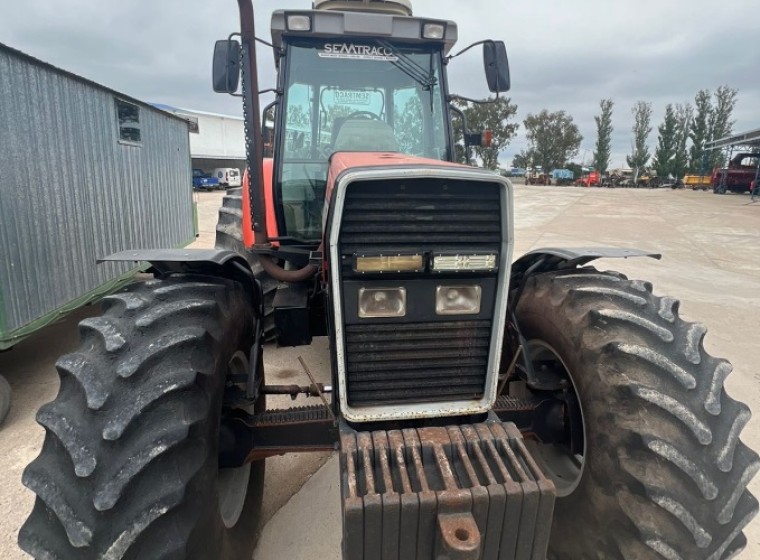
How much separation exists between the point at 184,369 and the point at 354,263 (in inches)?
27.3

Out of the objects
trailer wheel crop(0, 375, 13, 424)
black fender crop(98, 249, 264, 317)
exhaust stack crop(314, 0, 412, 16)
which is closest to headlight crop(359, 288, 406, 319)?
black fender crop(98, 249, 264, 317)

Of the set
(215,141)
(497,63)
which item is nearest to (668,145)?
(215,141)

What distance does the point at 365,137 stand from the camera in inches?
130

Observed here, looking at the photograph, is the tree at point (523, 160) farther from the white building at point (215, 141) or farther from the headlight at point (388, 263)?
the headlight at point (388, 263)

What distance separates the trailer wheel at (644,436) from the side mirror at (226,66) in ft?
6.93

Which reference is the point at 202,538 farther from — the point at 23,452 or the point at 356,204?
the point at 23,452

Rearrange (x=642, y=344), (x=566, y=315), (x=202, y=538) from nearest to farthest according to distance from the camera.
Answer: (x=202, y=538) < (x=642, y=344) < (x=566, y=315)

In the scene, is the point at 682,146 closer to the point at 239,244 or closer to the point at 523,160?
the point at 523,160

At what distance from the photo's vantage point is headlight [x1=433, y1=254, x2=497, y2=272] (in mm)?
1854

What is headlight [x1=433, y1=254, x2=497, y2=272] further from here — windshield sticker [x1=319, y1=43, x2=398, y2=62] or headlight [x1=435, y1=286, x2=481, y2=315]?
windshield sticker [x1=319, y1=43, x2=398, y2=62]

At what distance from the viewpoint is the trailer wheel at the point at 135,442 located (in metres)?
1.57

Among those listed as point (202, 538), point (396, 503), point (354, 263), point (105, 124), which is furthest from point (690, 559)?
point (105, 124)

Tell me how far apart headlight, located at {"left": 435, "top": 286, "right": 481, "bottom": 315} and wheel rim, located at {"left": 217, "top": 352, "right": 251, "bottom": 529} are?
97cm

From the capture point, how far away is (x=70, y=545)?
5.21 ft
